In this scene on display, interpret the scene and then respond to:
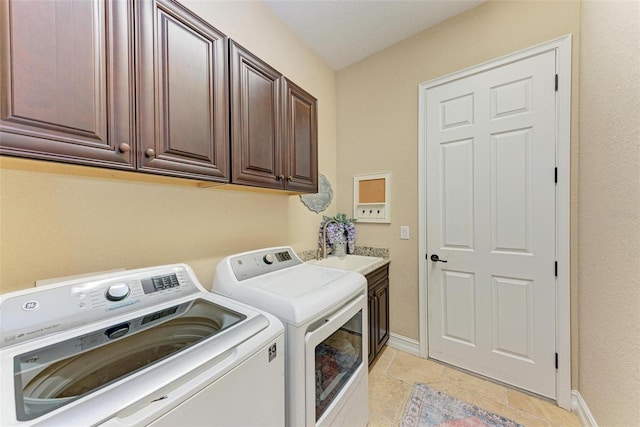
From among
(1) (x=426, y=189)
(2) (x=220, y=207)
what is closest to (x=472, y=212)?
(1) (x=426, y=189)

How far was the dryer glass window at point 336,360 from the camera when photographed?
1106 mm

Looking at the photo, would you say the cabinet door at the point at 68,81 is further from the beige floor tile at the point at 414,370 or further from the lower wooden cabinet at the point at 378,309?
the beige floor tile at the point at 414,370

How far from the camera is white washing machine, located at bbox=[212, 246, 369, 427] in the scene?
3.11ft

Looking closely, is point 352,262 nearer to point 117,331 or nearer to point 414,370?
point 414,370

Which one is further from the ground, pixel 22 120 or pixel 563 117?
pixel 563 117

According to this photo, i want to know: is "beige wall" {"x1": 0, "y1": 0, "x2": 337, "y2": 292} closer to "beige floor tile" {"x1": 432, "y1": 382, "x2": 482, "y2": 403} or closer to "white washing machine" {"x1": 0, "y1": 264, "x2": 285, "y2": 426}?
"white washing machine" {"x1": 0, "y1": 264, "x2": 285, "y2": 426}

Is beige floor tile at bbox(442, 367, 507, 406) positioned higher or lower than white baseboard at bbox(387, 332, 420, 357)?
lower

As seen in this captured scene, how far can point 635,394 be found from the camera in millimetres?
1033

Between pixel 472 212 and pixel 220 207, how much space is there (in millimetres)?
1863

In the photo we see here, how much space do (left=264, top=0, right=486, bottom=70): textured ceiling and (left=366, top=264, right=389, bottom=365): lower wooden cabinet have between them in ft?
6.80

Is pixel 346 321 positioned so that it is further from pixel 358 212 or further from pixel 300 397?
pixel 358 212

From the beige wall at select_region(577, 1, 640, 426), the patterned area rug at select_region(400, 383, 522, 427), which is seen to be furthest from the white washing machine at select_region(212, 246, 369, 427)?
the beige wall at select_region(577, 1, 640, 426)

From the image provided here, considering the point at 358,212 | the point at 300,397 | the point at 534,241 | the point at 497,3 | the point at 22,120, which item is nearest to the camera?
the point at 22,120

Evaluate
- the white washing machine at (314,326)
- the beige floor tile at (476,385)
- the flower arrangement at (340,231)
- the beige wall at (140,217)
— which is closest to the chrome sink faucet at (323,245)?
the flower arrangement at (340,231)
